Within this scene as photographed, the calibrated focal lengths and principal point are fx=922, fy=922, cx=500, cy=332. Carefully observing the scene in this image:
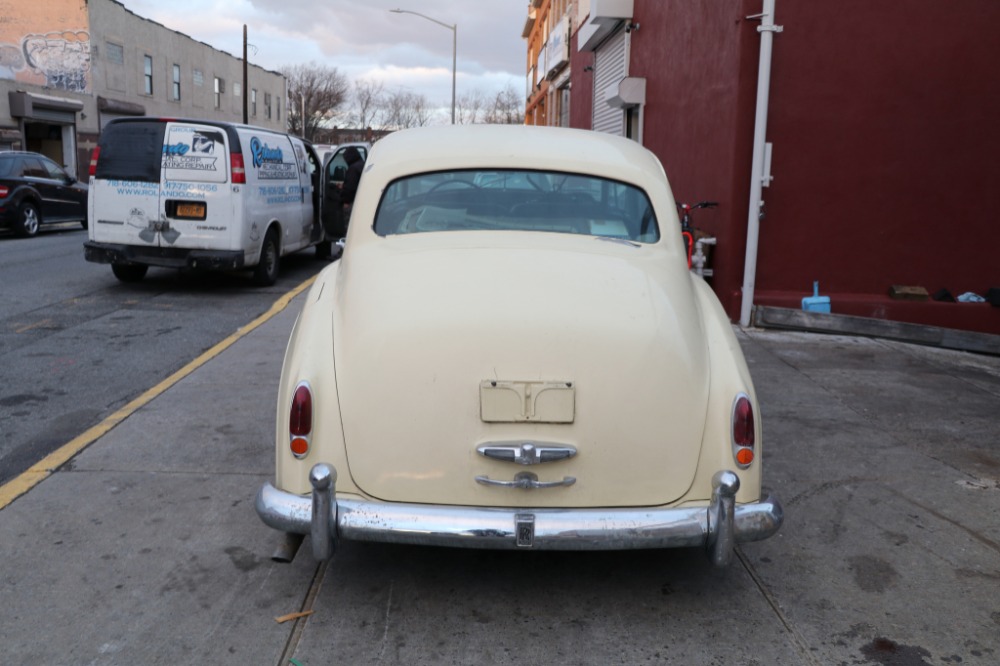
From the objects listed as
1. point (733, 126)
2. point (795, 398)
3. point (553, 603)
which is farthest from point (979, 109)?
point (553, 603)

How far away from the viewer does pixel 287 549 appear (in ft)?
12.4

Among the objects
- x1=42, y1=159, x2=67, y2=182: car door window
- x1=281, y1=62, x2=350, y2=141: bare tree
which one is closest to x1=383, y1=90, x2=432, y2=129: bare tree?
x1=281, y1=62, x2=350, y2=141: bare tree

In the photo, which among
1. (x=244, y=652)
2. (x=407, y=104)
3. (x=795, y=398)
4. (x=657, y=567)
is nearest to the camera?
(x=244, y=652)

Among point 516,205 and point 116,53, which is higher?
point 116,53

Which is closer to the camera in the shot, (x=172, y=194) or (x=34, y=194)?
(x=172, y=194)

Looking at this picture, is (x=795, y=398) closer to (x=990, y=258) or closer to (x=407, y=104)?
(x=990, y=258)

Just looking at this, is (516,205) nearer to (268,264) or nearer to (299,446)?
(299,446)

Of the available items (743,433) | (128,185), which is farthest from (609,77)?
(743,433)

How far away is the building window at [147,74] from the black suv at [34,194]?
20128 millimetres

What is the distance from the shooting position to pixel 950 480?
5.13 metres

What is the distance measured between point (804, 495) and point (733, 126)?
565 centimetres

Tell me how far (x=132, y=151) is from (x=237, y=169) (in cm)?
123

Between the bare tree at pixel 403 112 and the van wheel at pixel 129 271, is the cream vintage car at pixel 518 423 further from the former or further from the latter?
the bare tree at pixel 403 112

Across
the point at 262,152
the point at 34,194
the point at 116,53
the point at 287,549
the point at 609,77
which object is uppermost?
the point at 116,53
